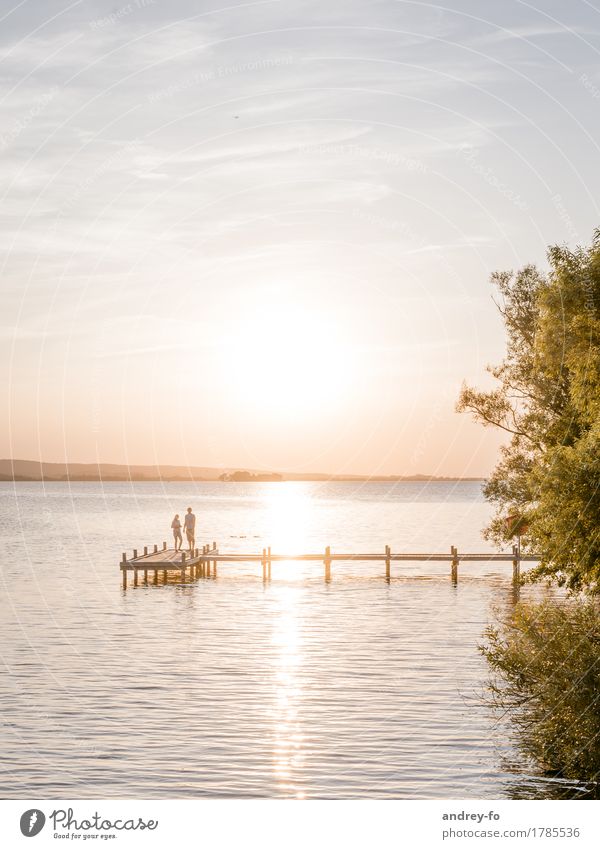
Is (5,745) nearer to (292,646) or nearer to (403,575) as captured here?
(292,646)

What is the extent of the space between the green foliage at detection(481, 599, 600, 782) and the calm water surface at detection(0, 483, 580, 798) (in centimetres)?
85

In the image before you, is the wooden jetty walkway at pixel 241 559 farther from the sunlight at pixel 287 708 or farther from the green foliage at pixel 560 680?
the green foliage at pixel 560 680

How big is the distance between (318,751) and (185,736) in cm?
351

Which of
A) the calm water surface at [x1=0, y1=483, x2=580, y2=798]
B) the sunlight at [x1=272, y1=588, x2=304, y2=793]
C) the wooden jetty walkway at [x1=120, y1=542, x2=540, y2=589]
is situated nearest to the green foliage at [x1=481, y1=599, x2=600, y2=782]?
the calm water surface at [x1=0, y1=483, x2=580, y2=798]

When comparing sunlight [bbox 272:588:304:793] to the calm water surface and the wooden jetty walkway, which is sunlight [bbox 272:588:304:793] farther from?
the wooden jetty walkway

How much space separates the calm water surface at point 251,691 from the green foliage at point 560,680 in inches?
33.6

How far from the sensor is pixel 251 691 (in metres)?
35.0

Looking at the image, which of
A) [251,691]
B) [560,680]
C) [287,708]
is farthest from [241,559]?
[560,680]

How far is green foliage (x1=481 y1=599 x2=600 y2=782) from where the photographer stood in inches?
894

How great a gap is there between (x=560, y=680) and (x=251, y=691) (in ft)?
44.5

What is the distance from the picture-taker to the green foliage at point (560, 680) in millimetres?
22719

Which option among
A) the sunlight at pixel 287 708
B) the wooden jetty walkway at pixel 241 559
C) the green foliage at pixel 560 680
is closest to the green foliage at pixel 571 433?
the green foliage at pixel 560 680

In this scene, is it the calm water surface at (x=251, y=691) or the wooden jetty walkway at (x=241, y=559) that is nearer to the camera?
the calm water surface at (x=251, y=691)
